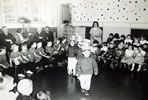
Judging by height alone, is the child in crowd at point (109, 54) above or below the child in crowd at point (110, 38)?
below

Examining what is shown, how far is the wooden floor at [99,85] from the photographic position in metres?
1.31

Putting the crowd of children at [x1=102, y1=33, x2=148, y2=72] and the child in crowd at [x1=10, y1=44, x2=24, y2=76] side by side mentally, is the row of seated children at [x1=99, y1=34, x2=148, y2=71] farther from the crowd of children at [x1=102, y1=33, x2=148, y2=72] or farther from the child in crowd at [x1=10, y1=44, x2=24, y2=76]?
the child in crowd at [x1=10, y1=44, x2=24, y2=76]

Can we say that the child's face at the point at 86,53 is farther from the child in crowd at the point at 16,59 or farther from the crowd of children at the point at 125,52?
the child in crowd at the point at 16,59

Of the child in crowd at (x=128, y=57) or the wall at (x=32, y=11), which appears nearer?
the wall at (x=32, y=11)

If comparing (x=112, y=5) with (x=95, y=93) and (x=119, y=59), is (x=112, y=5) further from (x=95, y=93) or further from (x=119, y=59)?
(x=95, y=93)

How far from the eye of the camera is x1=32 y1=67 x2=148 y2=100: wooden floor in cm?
131

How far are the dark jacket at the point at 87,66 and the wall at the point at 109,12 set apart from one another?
0.25 metres

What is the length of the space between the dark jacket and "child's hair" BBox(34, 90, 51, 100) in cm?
26

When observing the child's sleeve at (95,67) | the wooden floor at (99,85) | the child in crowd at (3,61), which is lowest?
the wooden floor at (99,85)

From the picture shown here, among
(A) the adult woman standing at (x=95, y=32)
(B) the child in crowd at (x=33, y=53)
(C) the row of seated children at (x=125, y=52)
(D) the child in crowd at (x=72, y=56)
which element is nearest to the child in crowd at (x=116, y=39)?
(C) the row of seated children at (x=125, y=52)

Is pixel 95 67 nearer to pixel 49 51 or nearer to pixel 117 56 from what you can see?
pixel 117 56

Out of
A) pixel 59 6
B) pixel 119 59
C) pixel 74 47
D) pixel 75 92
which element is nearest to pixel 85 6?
pixel 59 6

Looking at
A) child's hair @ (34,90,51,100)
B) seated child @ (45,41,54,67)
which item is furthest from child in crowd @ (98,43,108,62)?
child's hair @ (34,90,51,100)

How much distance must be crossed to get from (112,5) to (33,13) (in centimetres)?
54
